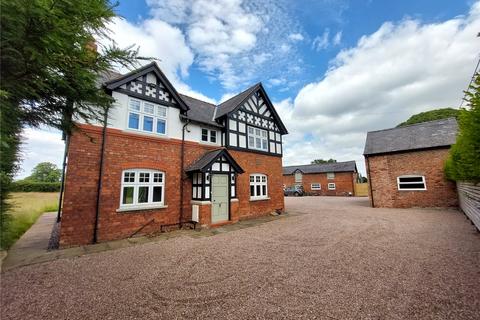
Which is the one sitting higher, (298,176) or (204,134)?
(204,134)

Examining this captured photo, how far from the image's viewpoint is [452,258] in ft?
17.3

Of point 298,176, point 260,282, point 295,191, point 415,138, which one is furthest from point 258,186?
point 298,176

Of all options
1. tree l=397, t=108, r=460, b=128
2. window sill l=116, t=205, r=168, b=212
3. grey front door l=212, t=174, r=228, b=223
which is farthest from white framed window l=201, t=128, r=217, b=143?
tree l=397, t=108, r=460, b=128

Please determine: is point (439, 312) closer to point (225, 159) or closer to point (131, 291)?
point (131, 291)

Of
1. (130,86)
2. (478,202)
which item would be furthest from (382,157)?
(130,86)

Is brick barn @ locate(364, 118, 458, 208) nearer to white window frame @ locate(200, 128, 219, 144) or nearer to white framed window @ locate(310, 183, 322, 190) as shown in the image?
white window frame @ locate(200, 128, 219, 144)

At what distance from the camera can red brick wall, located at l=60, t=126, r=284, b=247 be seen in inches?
271

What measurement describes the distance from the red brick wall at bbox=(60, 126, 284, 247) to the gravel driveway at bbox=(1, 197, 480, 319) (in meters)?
1.53

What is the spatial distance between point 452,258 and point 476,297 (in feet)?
7.64

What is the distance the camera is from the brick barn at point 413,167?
14.8 meters

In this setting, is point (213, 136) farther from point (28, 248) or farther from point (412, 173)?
point (412, 173)

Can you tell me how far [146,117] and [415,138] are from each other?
66.8ft

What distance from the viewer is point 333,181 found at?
3306cm

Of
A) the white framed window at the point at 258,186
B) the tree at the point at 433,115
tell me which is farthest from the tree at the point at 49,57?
the tree at the point at 433,115
